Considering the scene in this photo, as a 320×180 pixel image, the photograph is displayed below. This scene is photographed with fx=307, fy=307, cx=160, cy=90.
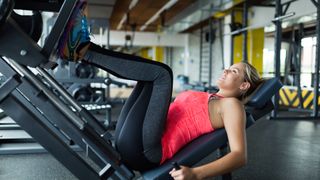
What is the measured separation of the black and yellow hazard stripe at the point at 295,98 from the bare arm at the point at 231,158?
4.92 m

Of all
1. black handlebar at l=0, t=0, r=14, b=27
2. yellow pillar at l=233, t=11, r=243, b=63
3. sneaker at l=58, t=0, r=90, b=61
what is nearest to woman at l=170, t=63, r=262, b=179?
sneaker at l=58, t=0, r=90, b=61

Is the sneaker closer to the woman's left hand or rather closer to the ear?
the woman's left hand

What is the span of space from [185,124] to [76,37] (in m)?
0.56

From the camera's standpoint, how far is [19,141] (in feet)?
8.84

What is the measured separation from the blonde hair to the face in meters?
0.02

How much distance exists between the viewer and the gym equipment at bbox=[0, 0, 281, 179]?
2.85 feet

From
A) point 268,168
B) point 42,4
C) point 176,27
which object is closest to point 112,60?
point 42,4

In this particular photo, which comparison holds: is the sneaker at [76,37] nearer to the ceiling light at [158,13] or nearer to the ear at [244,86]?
the ear at [244,86]

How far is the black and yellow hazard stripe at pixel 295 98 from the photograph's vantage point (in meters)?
5.57

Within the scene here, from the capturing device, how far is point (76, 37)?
0.96m

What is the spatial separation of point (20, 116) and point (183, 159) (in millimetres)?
611

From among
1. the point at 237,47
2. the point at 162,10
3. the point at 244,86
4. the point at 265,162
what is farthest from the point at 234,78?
the point at 162,10

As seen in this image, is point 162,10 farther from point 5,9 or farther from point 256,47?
point 5,9

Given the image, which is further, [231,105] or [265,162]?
[265,162]
